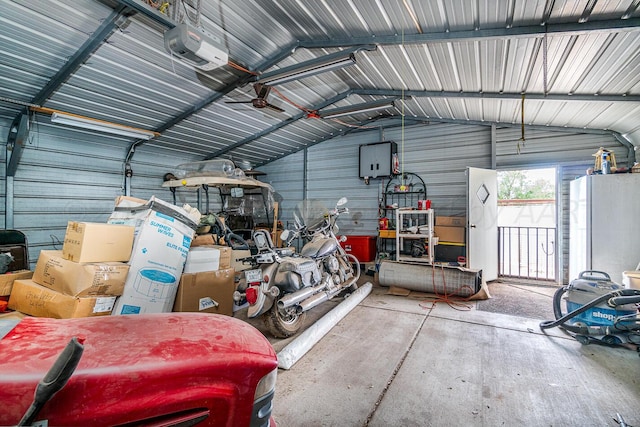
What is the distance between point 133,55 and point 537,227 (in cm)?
749

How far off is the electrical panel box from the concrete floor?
399 cm

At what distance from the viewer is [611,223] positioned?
386 centimetres

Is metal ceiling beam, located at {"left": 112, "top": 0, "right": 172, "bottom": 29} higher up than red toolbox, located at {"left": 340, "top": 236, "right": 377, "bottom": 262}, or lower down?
higher up

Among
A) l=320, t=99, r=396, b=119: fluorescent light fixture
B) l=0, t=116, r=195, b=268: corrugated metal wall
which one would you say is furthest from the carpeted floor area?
l=0, t=116, r=195, b=268: corrugated metal wall

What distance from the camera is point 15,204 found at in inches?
177

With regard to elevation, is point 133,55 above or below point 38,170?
above

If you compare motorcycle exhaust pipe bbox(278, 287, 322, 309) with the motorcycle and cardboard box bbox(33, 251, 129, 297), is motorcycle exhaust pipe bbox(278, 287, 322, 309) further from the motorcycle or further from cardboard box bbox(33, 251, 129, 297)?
cardboard box bbox(33, 251, 129, 297)

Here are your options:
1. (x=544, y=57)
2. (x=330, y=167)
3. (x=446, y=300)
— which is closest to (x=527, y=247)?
(x=446, y=300)

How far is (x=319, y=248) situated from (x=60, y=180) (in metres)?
4.91

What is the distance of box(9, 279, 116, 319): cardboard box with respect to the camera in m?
2.22

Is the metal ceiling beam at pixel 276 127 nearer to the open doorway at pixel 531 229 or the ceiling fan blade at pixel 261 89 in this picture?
the ceiling fan blade at pixel 261 89

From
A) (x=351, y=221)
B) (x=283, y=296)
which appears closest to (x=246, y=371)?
(x=283, y=296)

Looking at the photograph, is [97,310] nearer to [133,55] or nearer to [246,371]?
[246,371]

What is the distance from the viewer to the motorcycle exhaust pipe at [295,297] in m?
2.73
